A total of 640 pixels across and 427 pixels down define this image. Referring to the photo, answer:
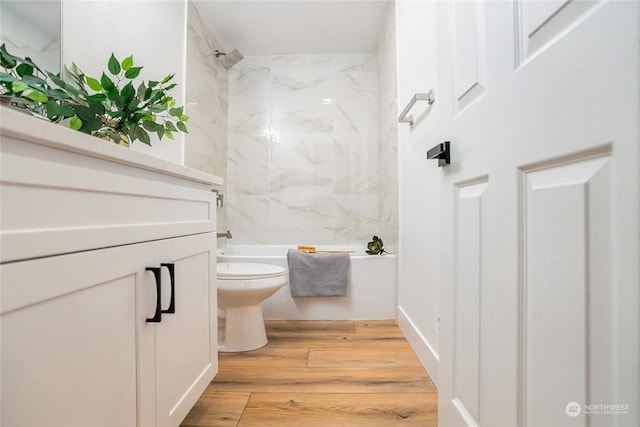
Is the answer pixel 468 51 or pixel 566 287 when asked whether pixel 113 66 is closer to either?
pixel 468 51

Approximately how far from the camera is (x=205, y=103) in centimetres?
237

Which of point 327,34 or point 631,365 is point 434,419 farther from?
point 327,34

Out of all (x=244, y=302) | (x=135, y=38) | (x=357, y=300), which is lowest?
(x=357, y=300)

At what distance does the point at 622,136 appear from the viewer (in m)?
0.32

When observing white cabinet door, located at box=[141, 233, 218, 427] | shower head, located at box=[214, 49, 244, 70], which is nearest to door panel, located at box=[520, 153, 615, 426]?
white cabinet door, located at box=[141, 233, 218, 427]

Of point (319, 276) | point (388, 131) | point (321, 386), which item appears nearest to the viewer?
point (321, 386)

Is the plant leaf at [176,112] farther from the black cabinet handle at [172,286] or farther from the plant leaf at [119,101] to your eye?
the black cabinet handle at [172,286]

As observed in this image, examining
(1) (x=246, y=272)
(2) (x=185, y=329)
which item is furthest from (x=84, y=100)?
(1) (x=246, y=272)

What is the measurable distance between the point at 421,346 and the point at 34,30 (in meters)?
1.98

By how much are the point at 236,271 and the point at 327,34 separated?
219 centimetres

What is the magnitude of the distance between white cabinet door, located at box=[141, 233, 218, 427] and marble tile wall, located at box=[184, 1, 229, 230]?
126 cm

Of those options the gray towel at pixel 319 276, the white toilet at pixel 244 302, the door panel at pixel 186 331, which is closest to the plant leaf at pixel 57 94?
the door panel at pixel 186 331

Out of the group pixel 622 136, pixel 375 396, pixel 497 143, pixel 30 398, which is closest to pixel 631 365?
pixel 622 136

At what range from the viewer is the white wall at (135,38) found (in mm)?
1146
